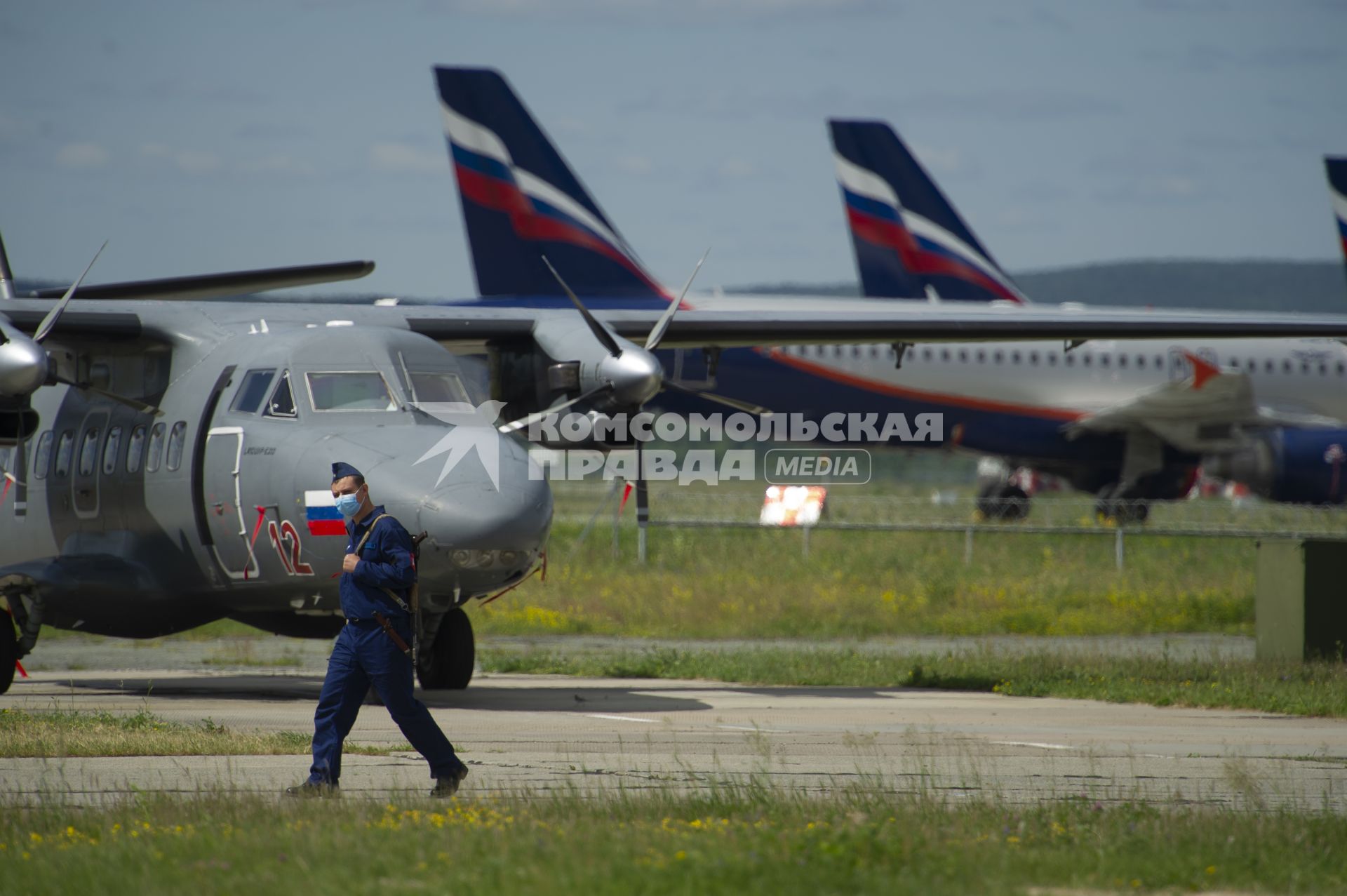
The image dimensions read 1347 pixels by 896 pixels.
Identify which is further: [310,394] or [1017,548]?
[1017,548]

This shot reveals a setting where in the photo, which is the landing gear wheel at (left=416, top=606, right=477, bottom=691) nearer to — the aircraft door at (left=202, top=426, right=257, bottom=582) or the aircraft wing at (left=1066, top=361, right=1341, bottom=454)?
the aircraft door at (left=202, top=426, right=257, bottom=582)

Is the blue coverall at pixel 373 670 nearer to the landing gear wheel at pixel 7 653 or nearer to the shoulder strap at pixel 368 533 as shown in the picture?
the shoulder strap at pixel 368 533

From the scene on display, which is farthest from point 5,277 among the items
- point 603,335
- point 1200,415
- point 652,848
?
point 1200,415

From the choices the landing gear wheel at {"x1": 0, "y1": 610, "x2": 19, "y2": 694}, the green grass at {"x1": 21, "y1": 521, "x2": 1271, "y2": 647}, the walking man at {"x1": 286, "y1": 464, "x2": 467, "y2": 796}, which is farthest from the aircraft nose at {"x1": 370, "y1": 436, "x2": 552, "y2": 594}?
the green grass at {"x1": 21, "y1": 521, "x2": 1271, "y2": 647}

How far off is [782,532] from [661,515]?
438 centimetres

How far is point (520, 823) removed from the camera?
702 centimetres

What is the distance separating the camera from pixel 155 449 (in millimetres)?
13828

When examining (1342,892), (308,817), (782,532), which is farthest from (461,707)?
(782,532)

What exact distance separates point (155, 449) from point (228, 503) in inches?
51.3

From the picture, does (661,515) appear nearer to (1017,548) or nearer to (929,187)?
(1017,548)

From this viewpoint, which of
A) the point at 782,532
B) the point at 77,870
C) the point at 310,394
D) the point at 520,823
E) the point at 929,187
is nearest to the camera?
the point at 77,870

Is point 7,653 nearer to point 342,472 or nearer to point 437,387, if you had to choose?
point 437,387

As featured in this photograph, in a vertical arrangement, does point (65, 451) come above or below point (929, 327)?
below

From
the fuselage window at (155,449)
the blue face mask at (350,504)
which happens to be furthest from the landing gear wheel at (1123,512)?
the blue face mask at (350,504)
